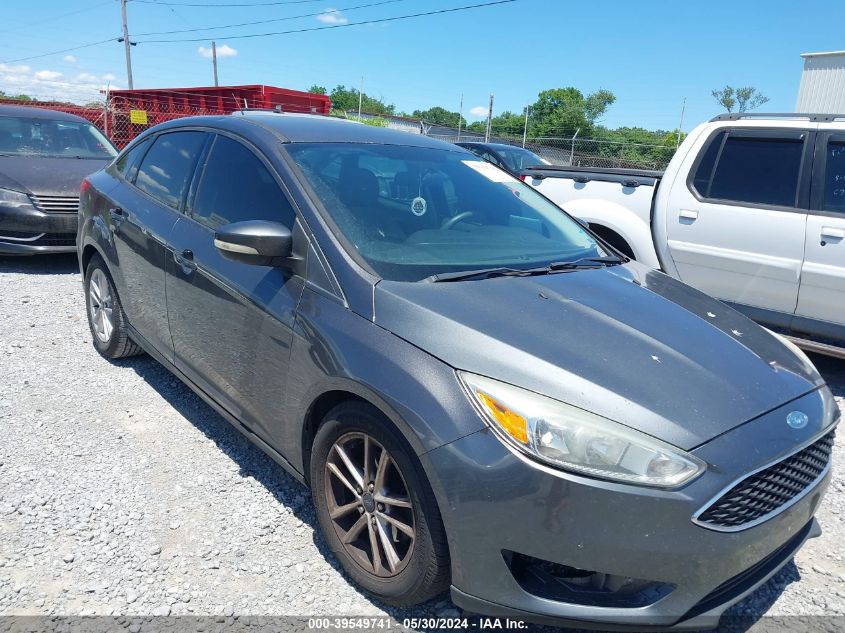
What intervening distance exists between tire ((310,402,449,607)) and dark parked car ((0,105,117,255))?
5616 millimetres

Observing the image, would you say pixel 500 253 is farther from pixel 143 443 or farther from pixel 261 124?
pixel 143 443

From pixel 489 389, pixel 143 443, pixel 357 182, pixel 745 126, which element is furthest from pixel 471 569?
pixel 745 126

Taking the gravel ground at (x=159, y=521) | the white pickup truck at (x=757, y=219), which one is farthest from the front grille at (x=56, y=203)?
the white pickup truck at (x=757, y=219)

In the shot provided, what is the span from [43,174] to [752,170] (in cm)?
699

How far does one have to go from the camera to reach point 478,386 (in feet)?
6.44

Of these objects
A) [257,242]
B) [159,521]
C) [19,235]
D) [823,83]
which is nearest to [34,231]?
[19,235]

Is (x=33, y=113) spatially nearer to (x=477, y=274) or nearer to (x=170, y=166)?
(x=170, y=166)

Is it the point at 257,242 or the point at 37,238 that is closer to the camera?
the point at 257,242

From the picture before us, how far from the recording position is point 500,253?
9.43 feet

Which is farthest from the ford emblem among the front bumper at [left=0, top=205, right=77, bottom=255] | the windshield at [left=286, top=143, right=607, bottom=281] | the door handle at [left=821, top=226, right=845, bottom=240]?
the front bumper at [left=0, top=205, right=77, bottom=255]

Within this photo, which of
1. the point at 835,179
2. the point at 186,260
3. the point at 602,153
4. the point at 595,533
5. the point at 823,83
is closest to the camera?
the point at 595,533

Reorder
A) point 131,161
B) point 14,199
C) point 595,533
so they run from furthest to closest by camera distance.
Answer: point 14,199
point 131,161
point 595,533

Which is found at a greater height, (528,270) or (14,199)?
(528,270)

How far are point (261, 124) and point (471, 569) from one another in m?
2.34
